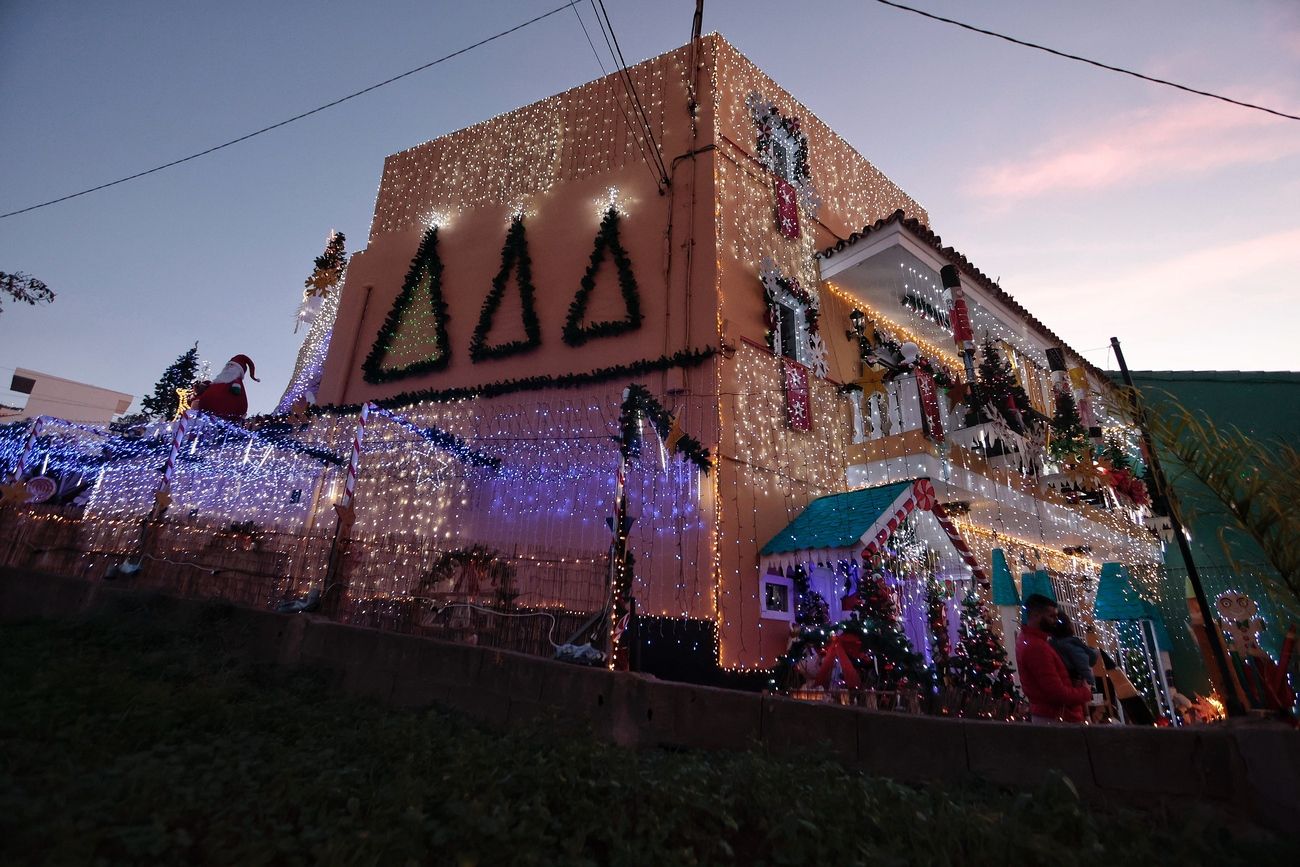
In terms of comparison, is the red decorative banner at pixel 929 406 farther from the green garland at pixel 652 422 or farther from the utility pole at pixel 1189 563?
the utility pole at pixel 1189 563

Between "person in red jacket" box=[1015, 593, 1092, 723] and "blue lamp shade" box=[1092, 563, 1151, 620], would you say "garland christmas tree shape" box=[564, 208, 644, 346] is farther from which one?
"blue lamp shade" box=[1092, 563, 1151, 620]

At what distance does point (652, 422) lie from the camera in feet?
31.0

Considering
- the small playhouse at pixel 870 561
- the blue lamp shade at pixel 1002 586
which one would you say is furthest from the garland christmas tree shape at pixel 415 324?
the blue lamp shade at pixel 1002 586

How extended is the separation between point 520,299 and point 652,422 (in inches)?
226

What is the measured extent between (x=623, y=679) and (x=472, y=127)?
53.0ft

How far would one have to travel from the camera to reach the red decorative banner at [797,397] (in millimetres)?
11297

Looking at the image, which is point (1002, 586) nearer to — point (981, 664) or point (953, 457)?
point (953, 457)

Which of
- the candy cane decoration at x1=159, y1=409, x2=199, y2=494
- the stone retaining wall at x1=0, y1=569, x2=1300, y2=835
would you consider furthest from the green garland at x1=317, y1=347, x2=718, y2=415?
the stone retaining wall at x1=0, y1=569, x2=1300, y2=835

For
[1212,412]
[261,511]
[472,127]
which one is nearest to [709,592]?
[261,511]

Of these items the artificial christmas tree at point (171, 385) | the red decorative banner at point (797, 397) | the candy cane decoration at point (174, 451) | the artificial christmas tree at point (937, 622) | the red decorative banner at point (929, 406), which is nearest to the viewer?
the candy cane decoration at point (174, 451)

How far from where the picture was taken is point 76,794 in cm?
275

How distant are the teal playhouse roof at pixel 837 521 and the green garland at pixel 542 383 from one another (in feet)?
10.4

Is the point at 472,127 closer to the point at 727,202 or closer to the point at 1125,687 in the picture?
the point at 727,202

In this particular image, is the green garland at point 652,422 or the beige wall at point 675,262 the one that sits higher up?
the beige wall at point 675,262
